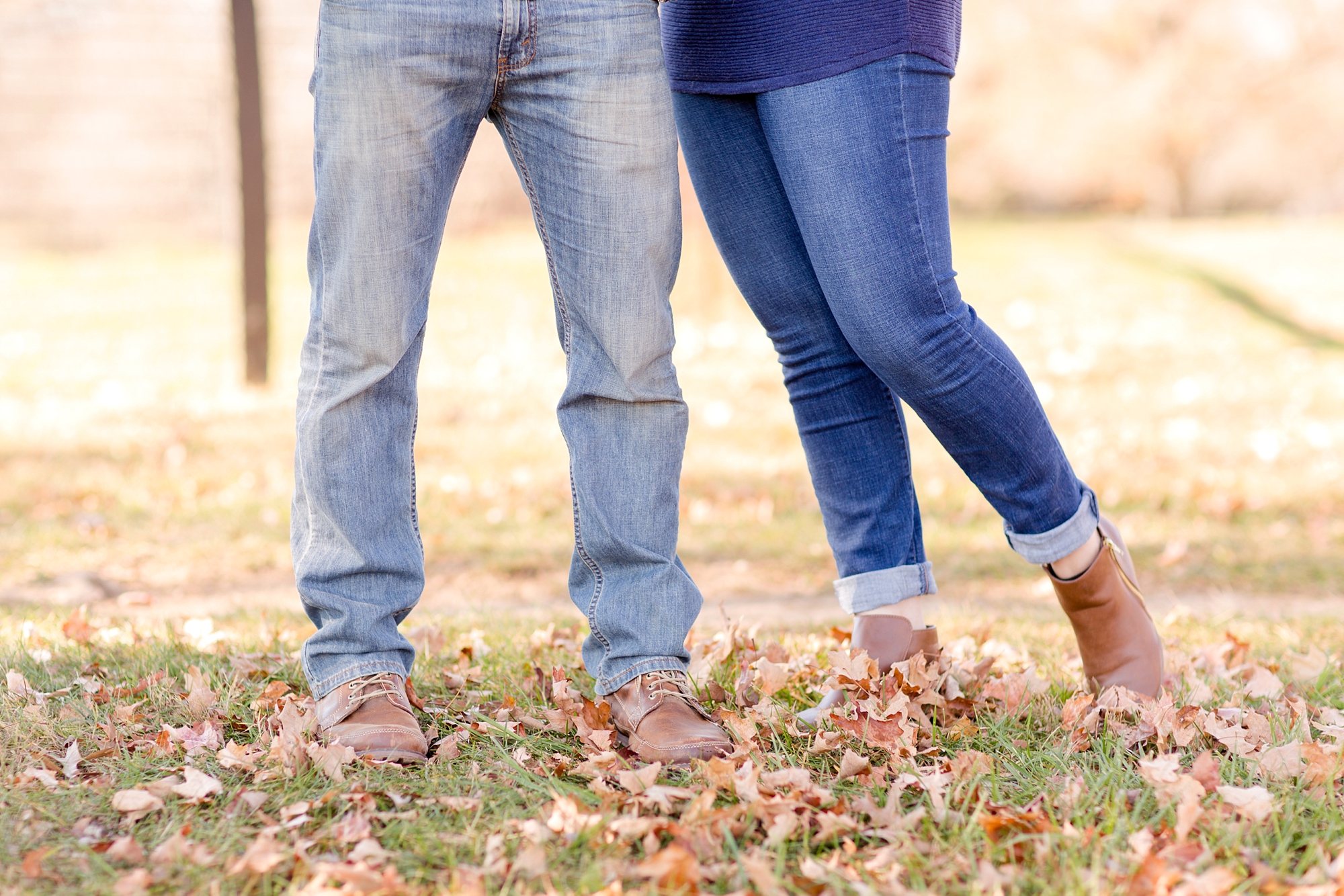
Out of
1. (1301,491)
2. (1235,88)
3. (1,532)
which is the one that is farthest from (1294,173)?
(1,532)

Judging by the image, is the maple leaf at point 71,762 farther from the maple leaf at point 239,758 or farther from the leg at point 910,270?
the leg at point 910,270

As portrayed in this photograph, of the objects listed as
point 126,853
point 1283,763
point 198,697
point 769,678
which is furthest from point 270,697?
point 1283,763

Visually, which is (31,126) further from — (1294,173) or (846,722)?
(1294,173)

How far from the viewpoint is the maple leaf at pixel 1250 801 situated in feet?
5.22

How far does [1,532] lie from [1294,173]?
83.2ft

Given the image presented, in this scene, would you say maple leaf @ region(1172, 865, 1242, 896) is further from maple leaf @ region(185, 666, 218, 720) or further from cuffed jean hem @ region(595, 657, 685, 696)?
maple leaf @ region(185, 666, 218, 720)

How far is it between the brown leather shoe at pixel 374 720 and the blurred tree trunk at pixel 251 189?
204 inches

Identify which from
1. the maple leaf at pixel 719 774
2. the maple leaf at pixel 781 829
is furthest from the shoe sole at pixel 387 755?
the maple leaf at pixel 781 829

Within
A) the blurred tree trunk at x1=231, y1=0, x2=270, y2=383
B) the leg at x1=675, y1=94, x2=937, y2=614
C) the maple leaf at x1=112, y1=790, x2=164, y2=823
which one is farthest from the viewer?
the blurred tree trunk at x1=231, y1=0, x2=270, y2=383

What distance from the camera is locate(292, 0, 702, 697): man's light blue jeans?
1708 mm

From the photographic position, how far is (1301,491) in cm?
479

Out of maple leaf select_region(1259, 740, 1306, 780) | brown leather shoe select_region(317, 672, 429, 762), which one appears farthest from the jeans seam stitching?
maple leaf select_region(1259, 740, 1306, 780)

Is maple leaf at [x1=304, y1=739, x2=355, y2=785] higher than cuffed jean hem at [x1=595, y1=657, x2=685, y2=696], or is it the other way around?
cuffed jean hem at [x1=595, y1=657, x2=685, y2=696]

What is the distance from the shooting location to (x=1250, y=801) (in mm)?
1623
